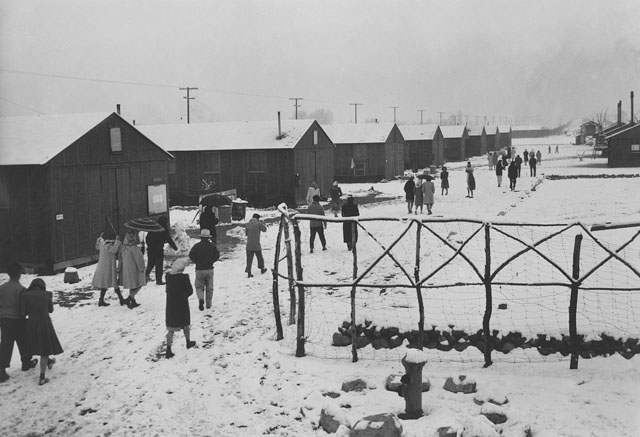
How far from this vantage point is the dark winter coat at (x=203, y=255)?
1357cm

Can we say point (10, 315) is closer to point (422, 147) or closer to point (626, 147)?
point (626, 147)

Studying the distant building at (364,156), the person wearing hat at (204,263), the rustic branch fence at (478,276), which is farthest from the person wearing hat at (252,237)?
the distant building at (364,156)

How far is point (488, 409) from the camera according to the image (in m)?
8.20

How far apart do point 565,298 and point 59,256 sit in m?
14.4

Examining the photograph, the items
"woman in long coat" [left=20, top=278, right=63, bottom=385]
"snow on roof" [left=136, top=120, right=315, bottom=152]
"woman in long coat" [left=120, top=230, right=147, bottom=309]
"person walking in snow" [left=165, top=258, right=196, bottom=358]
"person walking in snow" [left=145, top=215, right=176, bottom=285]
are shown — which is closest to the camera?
"woman in long coat" [left=20, top=278, right=63, bottom=385]

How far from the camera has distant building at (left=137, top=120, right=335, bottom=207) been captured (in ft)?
115

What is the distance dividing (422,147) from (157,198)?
46.3 metres

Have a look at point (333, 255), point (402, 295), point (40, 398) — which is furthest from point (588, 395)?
point (333, 255)

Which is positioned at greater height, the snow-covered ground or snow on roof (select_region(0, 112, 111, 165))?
snow on roof (select_region(0, 112, 111, 165))

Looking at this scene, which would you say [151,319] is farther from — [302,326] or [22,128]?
[22,128]

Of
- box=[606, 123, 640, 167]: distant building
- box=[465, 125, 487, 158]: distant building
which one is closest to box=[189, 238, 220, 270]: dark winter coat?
box=[606, 123, 640, 167]: distant building

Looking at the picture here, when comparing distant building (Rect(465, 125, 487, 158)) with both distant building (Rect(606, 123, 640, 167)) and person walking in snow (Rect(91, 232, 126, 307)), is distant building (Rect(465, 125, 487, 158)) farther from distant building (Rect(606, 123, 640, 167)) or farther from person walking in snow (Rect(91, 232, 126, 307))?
person walking in snow (Rect(91, 232, 126, 307))

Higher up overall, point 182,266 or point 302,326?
point 182,266

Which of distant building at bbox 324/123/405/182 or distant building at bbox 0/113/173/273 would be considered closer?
distant building at bbox 0/113/173/273
